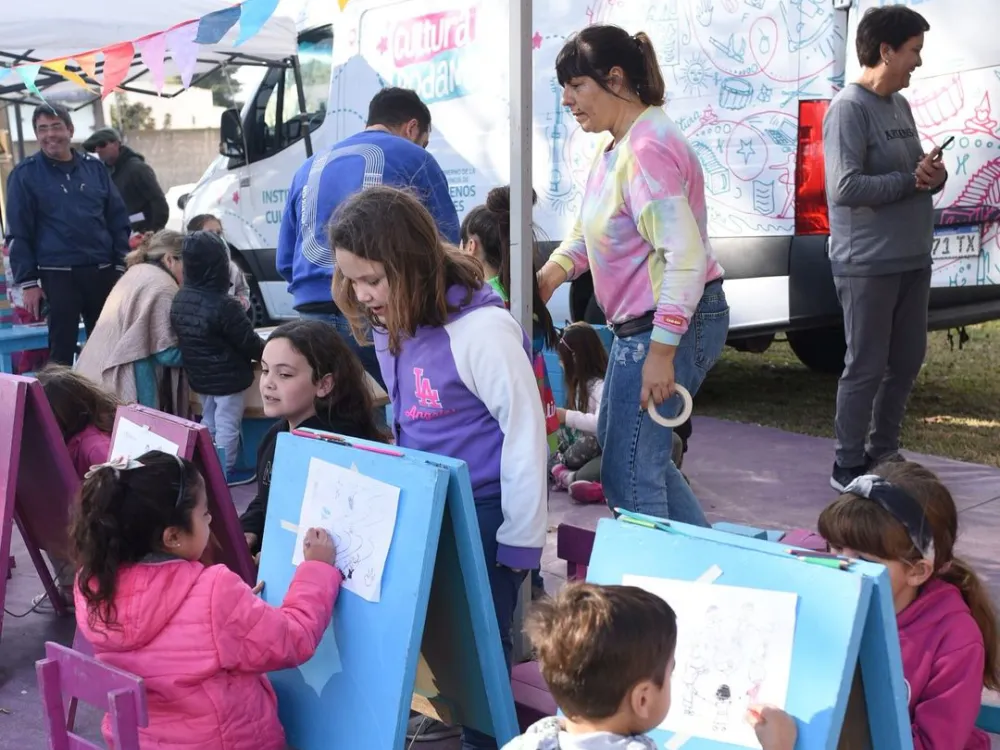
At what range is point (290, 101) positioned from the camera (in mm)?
9117

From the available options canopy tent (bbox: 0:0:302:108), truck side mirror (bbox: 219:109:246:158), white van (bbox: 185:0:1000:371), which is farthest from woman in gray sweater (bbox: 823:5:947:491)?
truck side mirror (bbox: 219:109:246:158)

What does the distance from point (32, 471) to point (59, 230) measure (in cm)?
392

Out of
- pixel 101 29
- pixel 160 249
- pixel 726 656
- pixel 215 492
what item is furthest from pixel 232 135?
pixel 726 656

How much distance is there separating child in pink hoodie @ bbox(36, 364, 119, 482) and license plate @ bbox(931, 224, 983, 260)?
153 inches

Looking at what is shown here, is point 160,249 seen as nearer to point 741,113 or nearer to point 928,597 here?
point 741,113

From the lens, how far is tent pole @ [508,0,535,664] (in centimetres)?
316

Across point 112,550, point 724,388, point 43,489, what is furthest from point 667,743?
point 724,388

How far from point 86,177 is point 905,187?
5244 mm

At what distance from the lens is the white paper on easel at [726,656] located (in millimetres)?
1991

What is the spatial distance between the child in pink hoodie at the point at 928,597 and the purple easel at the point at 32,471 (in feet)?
8.29

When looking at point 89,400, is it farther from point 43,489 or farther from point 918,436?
point 918,436

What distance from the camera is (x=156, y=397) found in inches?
245

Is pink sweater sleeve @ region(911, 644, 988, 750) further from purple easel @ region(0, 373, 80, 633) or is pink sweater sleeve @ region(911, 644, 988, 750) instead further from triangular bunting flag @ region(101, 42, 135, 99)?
triangular bunting flag @ region(101, 42, 135, 99)

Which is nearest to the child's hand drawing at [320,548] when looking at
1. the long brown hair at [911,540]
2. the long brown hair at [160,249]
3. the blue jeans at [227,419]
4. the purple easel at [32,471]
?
the long brown hair at [911,540]
